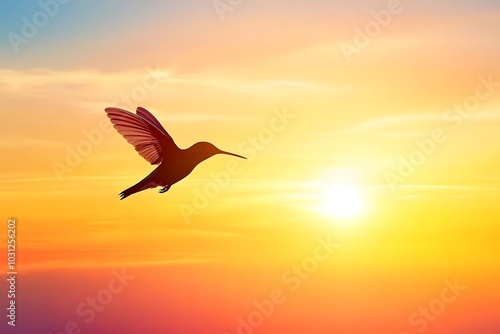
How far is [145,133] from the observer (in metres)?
9.87

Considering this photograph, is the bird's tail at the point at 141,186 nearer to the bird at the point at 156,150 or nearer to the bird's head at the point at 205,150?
the bird at the point at 156,150

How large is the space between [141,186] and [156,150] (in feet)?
1.69

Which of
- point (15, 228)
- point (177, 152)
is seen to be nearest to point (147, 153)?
point (177, 152)

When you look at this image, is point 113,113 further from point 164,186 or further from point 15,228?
point 15,228

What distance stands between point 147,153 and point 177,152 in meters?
0.43

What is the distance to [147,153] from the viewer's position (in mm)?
10008

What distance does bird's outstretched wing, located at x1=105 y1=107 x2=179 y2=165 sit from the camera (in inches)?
376

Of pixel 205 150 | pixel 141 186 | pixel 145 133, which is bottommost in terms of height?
pixel 141 186

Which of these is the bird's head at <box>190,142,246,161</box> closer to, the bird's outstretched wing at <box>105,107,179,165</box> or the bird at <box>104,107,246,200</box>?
the bird at <box>104,107,246,200</box>

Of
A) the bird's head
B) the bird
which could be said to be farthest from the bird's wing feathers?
the bird's head

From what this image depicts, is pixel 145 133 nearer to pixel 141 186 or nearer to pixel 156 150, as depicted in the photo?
pixel 156 150

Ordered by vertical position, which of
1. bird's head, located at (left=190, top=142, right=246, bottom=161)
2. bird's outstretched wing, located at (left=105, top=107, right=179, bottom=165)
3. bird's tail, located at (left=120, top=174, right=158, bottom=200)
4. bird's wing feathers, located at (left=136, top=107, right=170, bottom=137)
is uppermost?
bird's wing feathers, located at (left=136, top=107, right=170, bottom=137)

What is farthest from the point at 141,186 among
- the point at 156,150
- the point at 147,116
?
the point at 147,116

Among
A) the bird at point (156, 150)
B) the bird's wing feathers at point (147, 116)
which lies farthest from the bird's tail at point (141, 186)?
the bird's wing feathers at point (147, 116)
